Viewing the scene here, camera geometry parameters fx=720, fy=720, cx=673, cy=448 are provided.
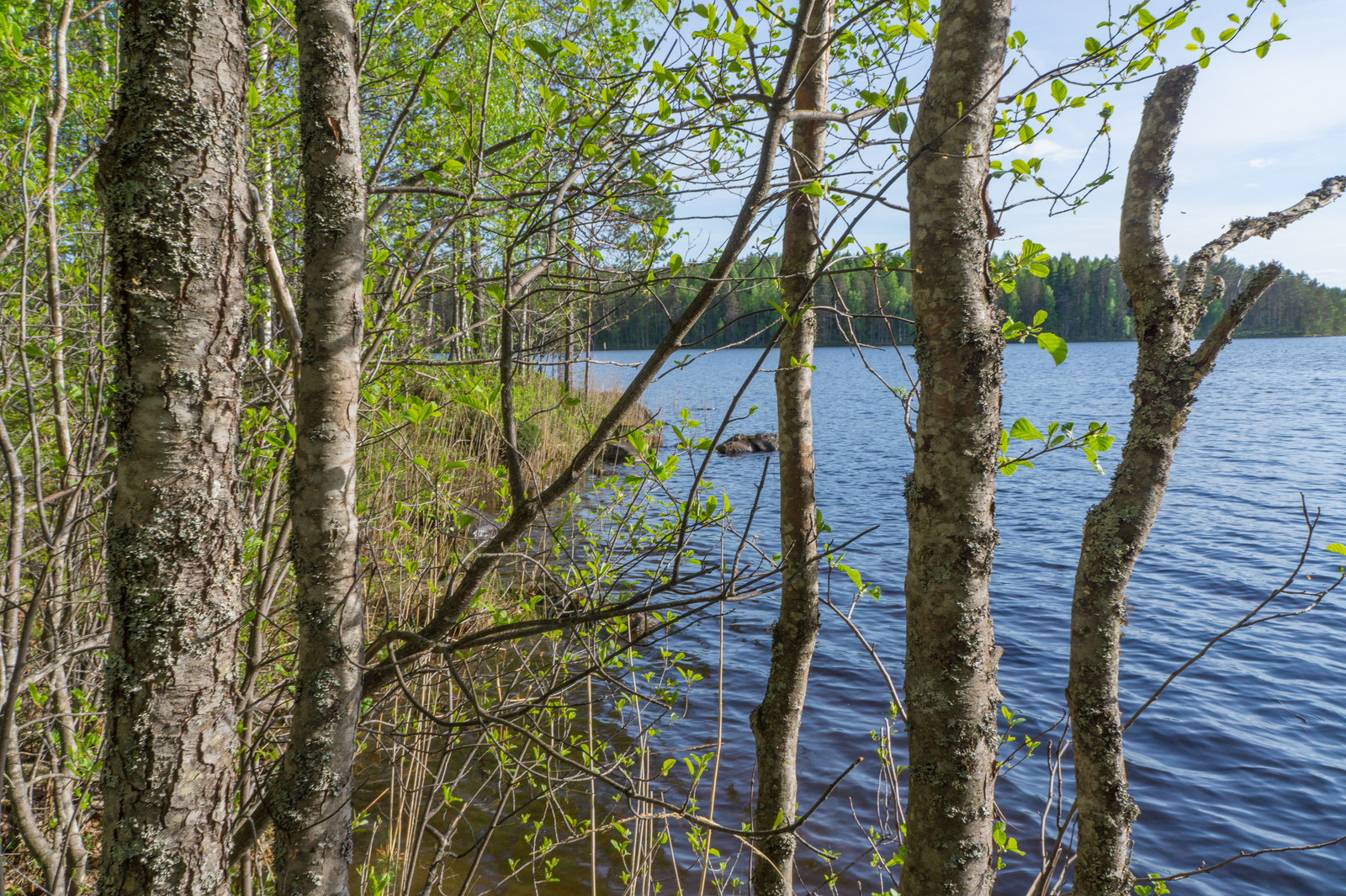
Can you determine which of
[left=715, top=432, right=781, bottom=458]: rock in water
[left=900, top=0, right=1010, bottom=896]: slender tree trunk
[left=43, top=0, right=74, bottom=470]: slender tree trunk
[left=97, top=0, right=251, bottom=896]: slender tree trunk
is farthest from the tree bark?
[left=715, top=432, right=781, bottom=458]: rock in water

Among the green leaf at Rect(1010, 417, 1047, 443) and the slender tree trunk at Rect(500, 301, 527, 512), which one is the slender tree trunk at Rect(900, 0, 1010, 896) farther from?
the slender tree trunk at Rect(500, 301, 527, 512)

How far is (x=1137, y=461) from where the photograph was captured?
2107 millimetres

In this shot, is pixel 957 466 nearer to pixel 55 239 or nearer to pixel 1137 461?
pixel 1137 461

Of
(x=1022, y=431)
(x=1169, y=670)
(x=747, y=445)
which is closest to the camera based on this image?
(x=1022, y=431)

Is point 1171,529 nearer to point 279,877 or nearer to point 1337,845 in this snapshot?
point 1337,845

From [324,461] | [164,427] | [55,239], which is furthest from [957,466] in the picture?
[55,239]

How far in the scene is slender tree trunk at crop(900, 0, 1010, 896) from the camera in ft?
4.83

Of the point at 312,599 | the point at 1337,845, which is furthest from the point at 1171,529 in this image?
the point at 312,599

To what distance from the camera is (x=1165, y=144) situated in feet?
6.95

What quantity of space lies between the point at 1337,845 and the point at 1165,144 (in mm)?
5716

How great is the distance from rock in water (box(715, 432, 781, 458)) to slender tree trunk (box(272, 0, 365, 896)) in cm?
1924

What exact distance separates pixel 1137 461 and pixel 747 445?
19.4 meters

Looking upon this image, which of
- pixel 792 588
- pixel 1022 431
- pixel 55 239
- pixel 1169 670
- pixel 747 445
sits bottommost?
pixel 1169 670

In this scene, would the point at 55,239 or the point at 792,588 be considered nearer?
the point at 55,239
